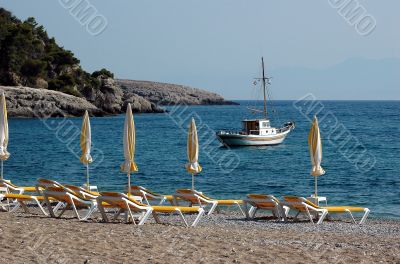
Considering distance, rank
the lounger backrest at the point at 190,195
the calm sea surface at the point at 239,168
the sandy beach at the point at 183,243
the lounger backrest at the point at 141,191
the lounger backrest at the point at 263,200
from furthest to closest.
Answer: the calm sea surface at the point at 239,168 < the lounger backrest at the point at 141,191 < the lounger backrest at the point at 190,195 < the lounger backrest at the point at 263,200 < the sandy beach at the point at 183,243

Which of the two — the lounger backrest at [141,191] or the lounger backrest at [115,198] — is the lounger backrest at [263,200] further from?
the lounger backrest at [115,198]

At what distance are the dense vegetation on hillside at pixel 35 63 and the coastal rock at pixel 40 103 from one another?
595 centimetres

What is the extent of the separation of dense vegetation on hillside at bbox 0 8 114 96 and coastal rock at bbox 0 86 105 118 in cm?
595

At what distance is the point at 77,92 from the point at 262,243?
103 m

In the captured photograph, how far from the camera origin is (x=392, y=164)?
41.2 m

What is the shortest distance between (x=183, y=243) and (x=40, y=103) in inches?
3576

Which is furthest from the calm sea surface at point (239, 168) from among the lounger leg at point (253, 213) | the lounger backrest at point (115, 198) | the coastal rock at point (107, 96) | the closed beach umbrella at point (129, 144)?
the coastal rock at point (107, 96)

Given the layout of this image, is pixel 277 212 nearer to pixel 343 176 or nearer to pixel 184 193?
pixel 184 193

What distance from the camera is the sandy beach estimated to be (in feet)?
33.7

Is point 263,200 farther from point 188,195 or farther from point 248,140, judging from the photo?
point 248,140

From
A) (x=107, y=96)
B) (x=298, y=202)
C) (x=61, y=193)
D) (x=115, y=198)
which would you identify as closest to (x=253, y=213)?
(x=298, y=202)

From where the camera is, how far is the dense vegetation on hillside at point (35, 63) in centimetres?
10500

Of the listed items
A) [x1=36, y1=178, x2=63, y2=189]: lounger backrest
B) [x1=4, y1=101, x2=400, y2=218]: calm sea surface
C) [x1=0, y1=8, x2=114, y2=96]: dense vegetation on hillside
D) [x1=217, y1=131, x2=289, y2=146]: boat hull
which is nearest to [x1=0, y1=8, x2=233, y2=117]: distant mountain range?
[x1=0, y1=8, x2=114, y2=96]: dense vegetation on hillside

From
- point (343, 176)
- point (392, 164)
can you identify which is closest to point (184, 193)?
point (343, 176)
